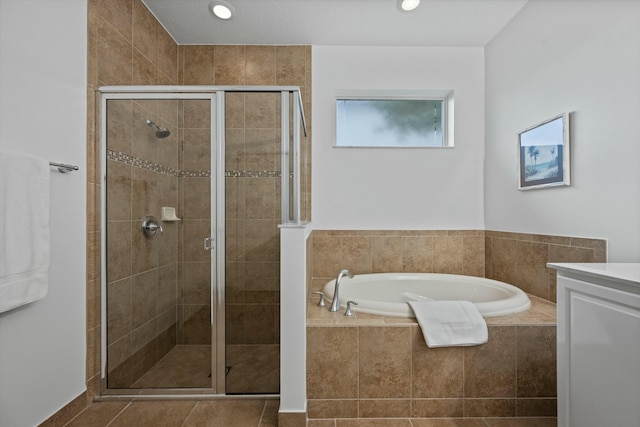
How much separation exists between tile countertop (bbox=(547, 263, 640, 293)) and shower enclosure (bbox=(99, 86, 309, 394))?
4.16 ft

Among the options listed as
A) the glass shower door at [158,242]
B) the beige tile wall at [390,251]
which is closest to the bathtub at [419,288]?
the beige tile wall at [390,251]

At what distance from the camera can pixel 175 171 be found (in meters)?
1.78

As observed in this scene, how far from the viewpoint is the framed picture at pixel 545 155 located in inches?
71.5

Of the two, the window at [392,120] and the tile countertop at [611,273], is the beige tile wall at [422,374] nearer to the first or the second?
the tile countertop at [611,273]

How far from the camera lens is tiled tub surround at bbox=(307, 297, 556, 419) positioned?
155 cm

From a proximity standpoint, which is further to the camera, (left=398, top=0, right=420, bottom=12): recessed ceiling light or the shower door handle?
(left=398, top=0, right=420, bottom=12): recessed ceiling light

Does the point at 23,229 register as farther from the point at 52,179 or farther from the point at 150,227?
the point at 150,227

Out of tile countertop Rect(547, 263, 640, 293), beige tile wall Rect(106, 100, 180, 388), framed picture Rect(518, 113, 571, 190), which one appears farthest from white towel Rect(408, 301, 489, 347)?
beige tile wall Rect(106, 100, 180, 388)

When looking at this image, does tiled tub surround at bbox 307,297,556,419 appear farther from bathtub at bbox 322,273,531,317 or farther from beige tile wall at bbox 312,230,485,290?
beige tile wall at bbox 312,230,485,290

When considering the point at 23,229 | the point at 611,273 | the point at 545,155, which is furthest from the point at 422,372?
the point at 23,229

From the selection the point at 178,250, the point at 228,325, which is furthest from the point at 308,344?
the point at 178,250

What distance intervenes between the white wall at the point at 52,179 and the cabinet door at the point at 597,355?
6.89 ft

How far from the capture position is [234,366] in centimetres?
177

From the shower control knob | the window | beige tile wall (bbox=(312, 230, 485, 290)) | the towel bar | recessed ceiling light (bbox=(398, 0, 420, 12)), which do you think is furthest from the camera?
the window
